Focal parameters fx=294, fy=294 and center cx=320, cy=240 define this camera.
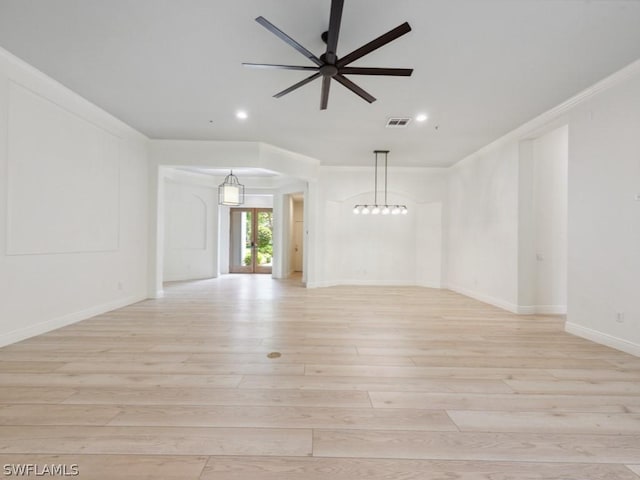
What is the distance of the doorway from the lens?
10344mm

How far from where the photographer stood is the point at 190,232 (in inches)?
341

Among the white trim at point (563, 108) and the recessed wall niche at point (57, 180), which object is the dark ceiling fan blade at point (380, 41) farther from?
the recessed wall niche at point (57, 180)

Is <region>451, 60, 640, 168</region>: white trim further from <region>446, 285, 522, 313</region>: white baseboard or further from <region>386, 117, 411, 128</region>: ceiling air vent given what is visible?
<region>446, 285, 522, 313</region>: white baseboard

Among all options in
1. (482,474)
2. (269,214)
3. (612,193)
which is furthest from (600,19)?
(269,214)

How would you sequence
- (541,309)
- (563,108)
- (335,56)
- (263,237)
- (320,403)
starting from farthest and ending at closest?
1. (263,237)
2. (541,309)
3. (563,108)
4. (335,56)
5. (320,403)

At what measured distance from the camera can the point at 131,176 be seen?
5.31 m

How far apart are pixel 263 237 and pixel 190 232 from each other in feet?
8.63

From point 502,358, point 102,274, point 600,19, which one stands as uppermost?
point 600,19

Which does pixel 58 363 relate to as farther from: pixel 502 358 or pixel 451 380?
pixel 502 358

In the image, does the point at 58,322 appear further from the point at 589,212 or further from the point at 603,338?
the point at 589,212

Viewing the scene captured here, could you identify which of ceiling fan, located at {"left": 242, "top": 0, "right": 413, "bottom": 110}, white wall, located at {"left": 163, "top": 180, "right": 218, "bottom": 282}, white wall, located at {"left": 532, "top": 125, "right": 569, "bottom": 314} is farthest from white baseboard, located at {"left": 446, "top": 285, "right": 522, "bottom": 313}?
white wall, located at {"left": 163, "top": 180, "right": 218, "bottom": 282}

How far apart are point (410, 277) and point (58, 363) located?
7124 mm
